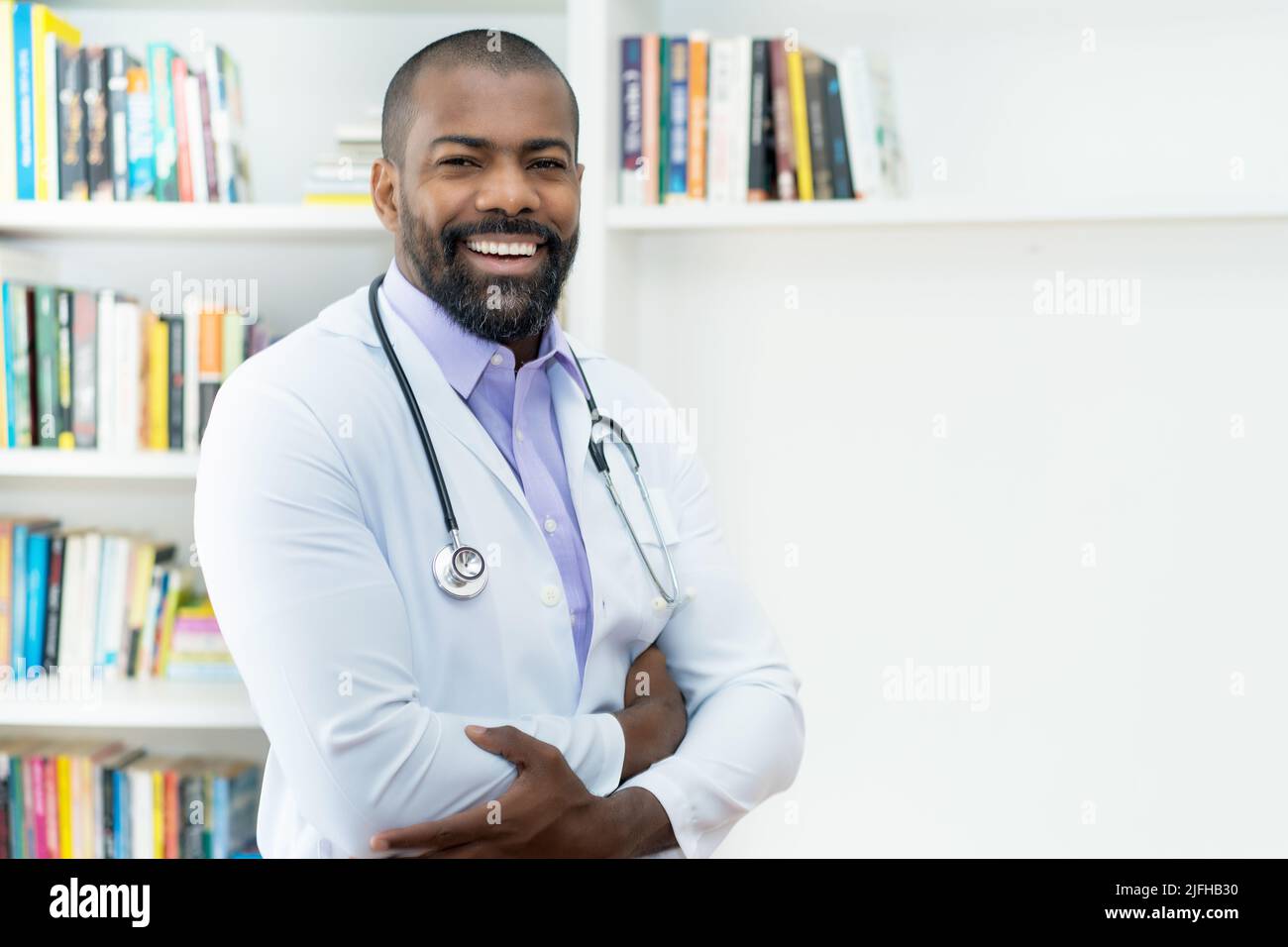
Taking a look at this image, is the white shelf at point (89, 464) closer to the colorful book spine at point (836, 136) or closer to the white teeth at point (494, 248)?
the white teeth at point (494, 248)

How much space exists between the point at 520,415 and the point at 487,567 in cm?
19

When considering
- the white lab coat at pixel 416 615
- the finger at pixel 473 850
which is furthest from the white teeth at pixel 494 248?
the finger at pixel 473 850

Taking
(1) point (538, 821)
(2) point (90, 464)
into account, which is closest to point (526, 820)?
(1) point (538, 821)

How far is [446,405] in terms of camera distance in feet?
3.34

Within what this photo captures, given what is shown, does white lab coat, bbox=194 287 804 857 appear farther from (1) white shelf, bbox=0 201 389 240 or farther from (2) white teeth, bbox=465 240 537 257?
(1) white shelf, bbox=0 201 389 240

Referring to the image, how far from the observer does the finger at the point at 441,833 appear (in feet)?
2.83

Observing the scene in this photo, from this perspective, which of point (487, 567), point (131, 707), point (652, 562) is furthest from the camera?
point (131, 707)

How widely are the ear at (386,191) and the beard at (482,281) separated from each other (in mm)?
42

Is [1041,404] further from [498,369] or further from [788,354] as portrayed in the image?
[498,369]

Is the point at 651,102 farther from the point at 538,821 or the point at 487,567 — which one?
the point at 538,821

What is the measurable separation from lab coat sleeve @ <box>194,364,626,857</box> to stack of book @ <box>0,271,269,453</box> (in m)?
0.75

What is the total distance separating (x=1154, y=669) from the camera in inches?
69.0

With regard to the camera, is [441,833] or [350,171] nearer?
[441,833]

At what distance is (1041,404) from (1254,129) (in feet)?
1.66
